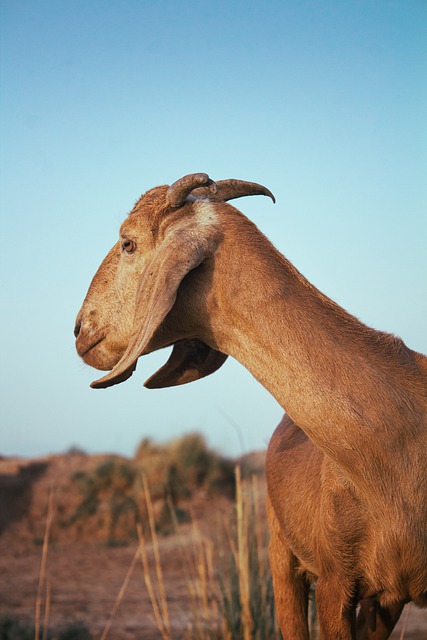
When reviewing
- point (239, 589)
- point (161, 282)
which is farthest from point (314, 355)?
point (239, 589)

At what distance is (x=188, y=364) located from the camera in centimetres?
407

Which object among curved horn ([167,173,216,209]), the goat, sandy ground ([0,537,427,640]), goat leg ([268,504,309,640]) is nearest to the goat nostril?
the goat

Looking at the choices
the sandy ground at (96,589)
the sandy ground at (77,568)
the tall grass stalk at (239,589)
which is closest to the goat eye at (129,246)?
the tall grass stalk at (239,589)

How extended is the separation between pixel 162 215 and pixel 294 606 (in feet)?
7.67

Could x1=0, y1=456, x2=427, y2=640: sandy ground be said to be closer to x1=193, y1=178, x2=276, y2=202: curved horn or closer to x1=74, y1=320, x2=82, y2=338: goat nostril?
x1=74, y1=320, x2=82, y2=338: goat nostril

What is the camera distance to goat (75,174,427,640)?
118 inches

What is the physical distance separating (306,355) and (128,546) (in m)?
13.7

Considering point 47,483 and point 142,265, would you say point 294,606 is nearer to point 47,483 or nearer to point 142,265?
point 142,265

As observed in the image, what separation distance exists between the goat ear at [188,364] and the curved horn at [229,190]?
83cm

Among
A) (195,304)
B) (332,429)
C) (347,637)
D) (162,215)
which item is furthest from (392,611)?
(162,215)

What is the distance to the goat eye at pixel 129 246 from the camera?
362cm

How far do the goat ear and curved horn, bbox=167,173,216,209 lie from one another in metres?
0.88

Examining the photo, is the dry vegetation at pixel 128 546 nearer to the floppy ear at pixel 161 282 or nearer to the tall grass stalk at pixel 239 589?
the tall grass stalk at pixel 239 589

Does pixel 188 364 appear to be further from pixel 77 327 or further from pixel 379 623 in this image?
pixel 379 623
